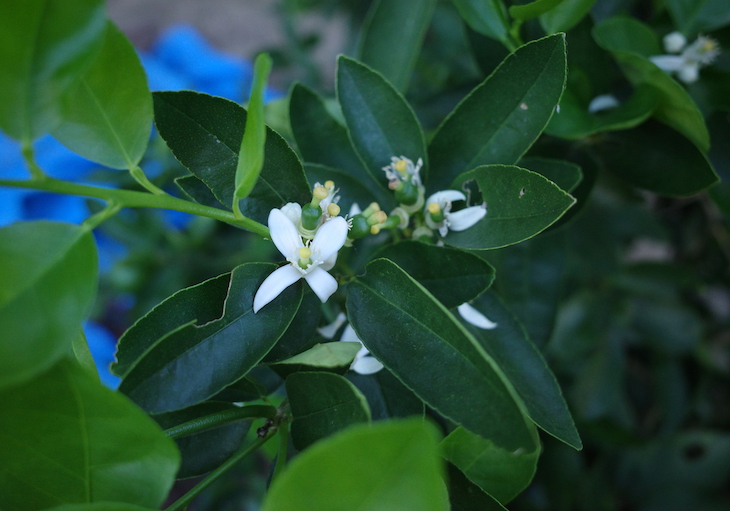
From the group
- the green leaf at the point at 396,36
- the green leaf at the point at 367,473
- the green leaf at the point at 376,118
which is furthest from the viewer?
the green leaf at the point at 396,36

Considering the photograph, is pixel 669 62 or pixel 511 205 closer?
pixel 511 205

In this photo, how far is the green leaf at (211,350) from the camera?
1.08 ft

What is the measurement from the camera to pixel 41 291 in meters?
0.29

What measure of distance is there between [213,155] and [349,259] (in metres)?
0.22

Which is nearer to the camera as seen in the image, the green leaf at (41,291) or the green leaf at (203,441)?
the green leaf at (41,291)

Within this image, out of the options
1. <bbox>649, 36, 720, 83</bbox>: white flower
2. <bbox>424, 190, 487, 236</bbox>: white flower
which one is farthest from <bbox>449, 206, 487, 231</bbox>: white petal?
<bbox>649, 36, 720, 83</bbox>: white flower

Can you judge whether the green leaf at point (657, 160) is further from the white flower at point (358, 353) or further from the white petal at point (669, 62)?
the white flower at point (358, 353)

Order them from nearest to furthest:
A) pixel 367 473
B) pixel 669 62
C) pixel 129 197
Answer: pixel 367 473
pixel 129 197
pixel 669 62

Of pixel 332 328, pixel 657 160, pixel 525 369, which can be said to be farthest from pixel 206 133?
pixel 657 160

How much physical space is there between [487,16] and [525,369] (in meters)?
0.29

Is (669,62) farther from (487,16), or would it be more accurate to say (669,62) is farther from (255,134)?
(255,134)

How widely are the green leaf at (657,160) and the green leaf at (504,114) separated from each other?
18cm

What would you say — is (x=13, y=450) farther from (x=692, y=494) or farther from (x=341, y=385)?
(x=692, y=494)

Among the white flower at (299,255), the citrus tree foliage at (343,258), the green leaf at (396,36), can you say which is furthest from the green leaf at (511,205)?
the green leaf at (396,36)
